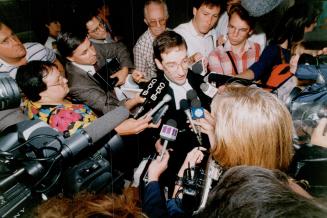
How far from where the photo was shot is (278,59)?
244 centimetres

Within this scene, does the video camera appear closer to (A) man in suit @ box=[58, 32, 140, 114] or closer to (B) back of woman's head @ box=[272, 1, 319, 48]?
(A) man in suit @ box=[58, 32, 140, 114]

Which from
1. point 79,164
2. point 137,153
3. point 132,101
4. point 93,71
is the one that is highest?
point 93,71

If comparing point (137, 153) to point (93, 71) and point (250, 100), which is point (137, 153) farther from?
point (250, 100)

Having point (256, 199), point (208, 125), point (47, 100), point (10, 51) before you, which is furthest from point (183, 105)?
point (10, 51)

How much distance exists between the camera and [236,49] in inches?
100

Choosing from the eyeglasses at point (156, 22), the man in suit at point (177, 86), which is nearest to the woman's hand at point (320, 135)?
the man in suit at point (177, 86)

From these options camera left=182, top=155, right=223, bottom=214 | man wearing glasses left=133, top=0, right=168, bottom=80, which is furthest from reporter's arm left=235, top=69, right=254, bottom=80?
camera left=182, top=155, right=223, bottom=214

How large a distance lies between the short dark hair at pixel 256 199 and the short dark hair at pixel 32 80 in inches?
56.1

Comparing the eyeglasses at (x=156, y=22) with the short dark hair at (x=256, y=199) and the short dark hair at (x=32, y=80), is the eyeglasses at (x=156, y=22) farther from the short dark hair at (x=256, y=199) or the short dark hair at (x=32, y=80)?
the short dark hair at (x=256, y=199)

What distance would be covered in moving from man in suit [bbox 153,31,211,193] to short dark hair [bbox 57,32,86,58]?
2.10 ft

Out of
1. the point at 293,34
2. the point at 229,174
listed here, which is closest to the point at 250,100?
the point at 229,174

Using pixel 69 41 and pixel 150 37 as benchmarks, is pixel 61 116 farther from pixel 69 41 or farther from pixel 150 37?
pixel 150 37

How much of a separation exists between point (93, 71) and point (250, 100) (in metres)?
1.45

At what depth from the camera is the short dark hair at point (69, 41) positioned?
212 centimetres
